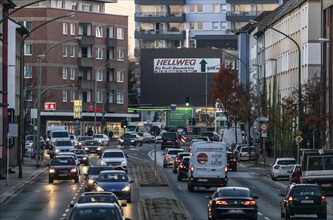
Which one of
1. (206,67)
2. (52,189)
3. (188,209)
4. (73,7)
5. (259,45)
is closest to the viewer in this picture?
(188,209)

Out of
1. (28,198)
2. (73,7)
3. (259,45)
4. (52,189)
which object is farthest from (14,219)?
A: (73,7)

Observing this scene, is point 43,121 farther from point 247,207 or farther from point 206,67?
point 247,207

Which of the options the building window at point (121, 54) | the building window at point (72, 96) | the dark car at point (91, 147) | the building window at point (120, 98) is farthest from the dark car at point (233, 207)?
the building window at point (120, 98)

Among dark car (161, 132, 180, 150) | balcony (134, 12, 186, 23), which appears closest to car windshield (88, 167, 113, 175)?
dark car (161, 132, 180, 150)

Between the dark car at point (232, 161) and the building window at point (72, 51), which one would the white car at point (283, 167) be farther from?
the building window at point (72, 51)

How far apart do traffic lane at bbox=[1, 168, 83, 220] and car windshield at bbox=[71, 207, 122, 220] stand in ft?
48.9

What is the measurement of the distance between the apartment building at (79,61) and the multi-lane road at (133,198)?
2404 inches

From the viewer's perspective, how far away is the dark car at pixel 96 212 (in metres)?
28.1

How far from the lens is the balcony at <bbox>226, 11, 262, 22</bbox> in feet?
626

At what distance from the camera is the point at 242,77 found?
158750 millimetres

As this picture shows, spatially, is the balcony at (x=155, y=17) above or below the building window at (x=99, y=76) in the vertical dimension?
above

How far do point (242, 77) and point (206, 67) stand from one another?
18.0 meters

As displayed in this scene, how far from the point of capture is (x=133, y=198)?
55000 millimetres

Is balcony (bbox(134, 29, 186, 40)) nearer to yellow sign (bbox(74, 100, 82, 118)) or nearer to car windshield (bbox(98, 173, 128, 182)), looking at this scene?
yellow sign (bbox(74, 100, 82, 118))
